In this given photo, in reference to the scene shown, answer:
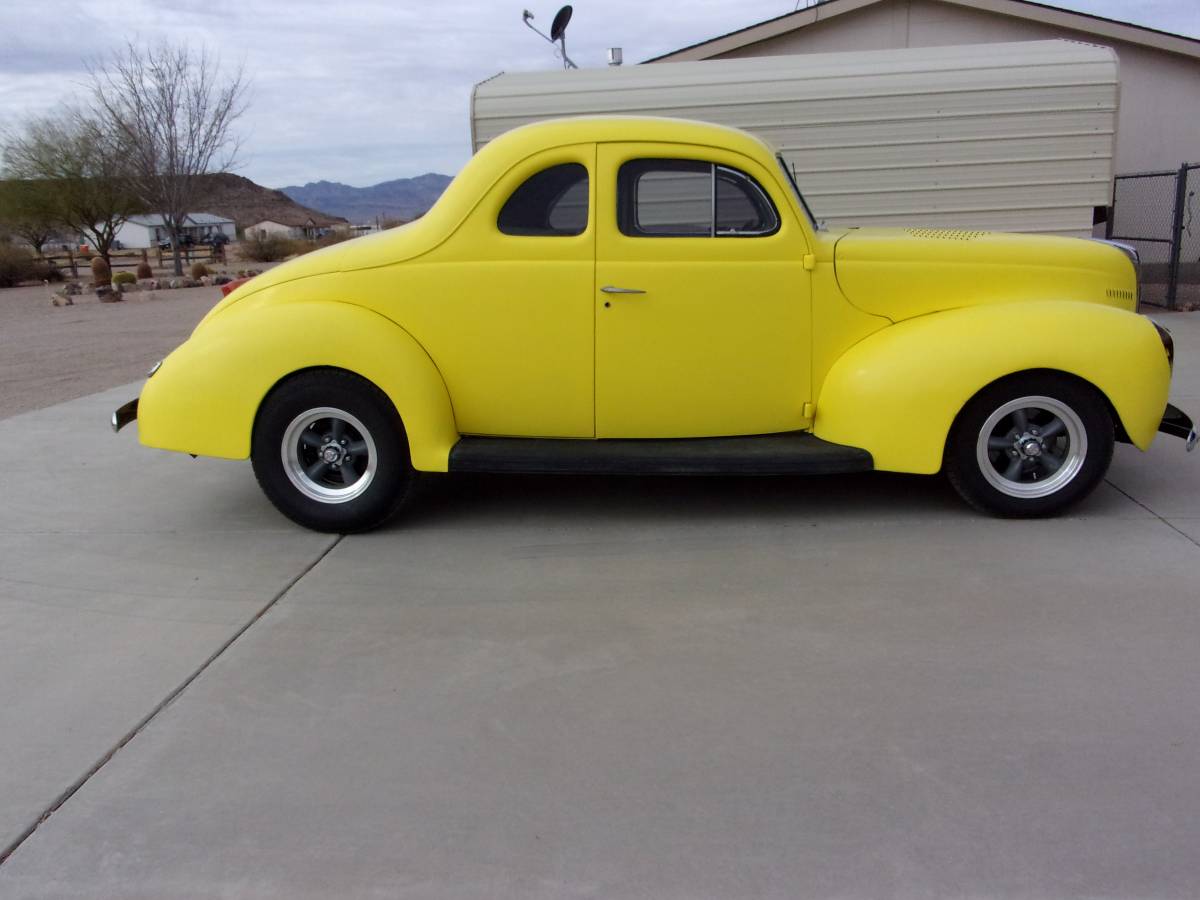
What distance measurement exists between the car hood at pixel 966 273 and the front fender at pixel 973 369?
20 cm

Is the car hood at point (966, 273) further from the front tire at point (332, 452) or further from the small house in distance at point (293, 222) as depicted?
the small house in distance at point (293, 222)

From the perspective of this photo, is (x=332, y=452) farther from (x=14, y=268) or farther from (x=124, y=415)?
(x=14, y=268)

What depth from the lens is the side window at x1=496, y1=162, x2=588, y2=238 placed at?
5.13m

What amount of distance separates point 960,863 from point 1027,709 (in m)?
0.87

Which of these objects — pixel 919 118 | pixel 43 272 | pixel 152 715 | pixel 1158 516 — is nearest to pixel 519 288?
pixel 152 715

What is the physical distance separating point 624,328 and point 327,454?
155 centimetres

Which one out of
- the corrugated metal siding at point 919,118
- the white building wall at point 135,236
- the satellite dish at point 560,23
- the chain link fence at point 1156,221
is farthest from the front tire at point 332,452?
the white building wall at point 135,236

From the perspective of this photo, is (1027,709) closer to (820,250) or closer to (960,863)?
(960,863)

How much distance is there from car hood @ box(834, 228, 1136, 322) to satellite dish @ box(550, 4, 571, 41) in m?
9.78

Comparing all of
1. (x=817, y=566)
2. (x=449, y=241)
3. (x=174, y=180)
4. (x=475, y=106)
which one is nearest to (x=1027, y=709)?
(x=817, y=566)

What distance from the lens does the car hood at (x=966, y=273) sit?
5.18 meters

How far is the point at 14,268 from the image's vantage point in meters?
31.2

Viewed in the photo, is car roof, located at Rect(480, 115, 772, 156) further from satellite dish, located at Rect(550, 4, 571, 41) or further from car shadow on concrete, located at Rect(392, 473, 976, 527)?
satellite dish, located at Rect(550, 4, 571, 41)

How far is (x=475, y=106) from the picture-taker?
1153cm
